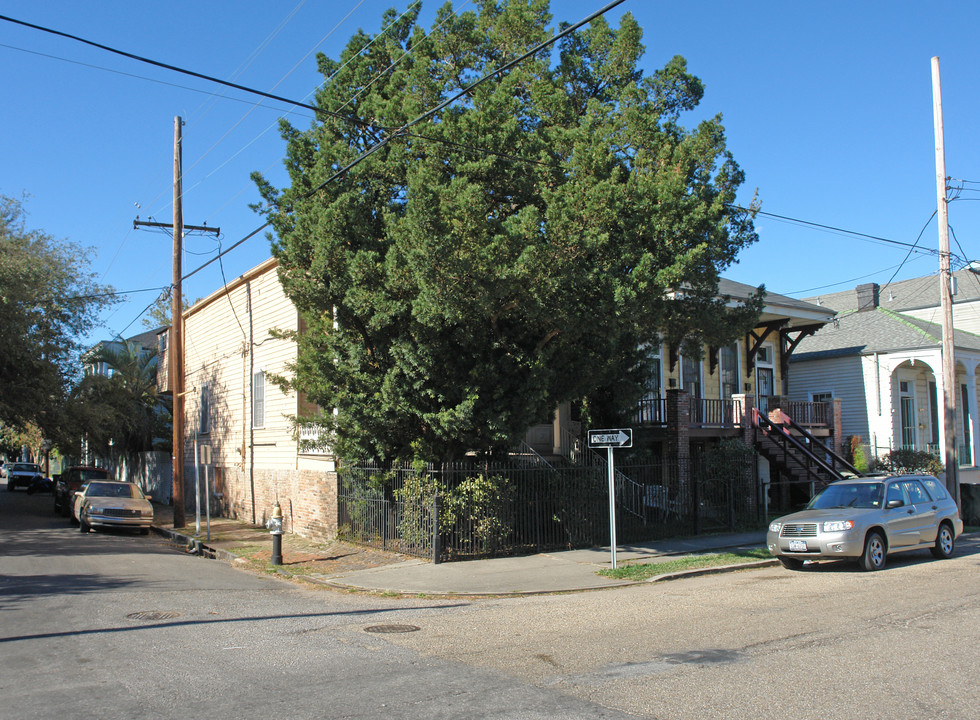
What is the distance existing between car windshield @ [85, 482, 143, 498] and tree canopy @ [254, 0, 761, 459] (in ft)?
30.6

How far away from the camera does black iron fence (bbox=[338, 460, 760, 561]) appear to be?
14.7 m

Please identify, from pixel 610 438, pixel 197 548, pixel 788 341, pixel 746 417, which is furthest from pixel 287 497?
pixel 788 341

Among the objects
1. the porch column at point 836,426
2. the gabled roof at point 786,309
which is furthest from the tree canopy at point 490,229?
the porch column at point 836,426

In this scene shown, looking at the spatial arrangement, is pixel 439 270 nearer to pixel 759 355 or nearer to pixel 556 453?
pixel 556 453

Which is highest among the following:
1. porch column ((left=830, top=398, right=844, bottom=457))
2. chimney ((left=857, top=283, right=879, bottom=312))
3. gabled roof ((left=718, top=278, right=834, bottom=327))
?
chimney ((left=857, top=283, right=879, bottom=312))

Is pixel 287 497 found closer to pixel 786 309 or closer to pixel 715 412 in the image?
pixel 715 412

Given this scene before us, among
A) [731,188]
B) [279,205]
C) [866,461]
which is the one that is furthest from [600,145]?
[866,461]

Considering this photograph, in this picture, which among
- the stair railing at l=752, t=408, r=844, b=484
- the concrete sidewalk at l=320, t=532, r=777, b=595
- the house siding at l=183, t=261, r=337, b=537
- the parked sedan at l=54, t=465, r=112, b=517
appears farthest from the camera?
the parked sedan at l=54, t=465, r=112, b=517

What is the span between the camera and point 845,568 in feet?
44.7

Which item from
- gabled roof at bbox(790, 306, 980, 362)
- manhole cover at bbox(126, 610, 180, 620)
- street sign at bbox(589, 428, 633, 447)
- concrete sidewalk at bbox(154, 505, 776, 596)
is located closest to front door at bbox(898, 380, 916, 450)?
gabled roof at bbox(790, 306, 980, 362)

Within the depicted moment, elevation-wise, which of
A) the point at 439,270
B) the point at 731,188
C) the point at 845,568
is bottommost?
the point at 845,568

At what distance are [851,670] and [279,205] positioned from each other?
12.6 meters

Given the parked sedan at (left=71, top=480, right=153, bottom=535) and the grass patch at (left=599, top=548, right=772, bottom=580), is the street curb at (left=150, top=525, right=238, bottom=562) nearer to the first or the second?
the parked sedan at (left=71, top=480, right=153, bottom=535)

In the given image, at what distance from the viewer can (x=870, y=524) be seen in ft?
43.4
